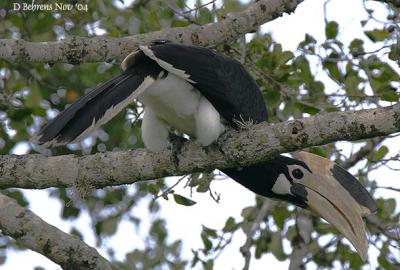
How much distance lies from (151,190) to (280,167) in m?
0.70

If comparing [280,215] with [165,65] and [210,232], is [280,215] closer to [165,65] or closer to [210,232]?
[210,232]

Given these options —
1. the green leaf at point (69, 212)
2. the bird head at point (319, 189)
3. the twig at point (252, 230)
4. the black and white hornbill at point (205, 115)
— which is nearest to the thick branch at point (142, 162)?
the black and white hornbill at point (205, 115)

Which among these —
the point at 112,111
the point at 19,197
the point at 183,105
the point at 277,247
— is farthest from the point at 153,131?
the point at 277,247

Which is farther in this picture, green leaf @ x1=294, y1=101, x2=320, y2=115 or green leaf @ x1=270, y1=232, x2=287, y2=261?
green leaf @ x1=270, y1=232, x2=287, y2=261

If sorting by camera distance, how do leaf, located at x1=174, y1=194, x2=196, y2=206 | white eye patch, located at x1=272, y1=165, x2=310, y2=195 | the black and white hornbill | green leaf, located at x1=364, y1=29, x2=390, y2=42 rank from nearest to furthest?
the black and white hornbill
white eye patch, located at x1=272, y1=165, x2=310, y2=195
leaf, located at x1=174, y1=194, x2=196, y2=206
green leaf, located at x1=364, y1=29, x2=390, y2=42

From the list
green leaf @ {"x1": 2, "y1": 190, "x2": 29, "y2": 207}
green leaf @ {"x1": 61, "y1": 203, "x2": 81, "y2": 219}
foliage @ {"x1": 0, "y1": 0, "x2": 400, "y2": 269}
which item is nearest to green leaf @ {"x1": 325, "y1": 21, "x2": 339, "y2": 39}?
foliage @ {"x1": 0, "y1": 0, "x2": 400, "y2": 269}

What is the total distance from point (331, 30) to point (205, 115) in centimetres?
122

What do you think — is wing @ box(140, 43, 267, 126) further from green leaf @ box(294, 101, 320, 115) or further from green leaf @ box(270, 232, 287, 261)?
green leaf @ box(270, 232, 287, 261)

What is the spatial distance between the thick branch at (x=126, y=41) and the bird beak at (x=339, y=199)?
0.78 m

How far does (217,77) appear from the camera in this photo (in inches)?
147

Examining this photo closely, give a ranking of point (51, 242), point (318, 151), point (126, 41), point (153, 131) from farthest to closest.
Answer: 1. point (318, 151)
2. point (153, 131)
3. point (126, 41)
4. point (51, 242)

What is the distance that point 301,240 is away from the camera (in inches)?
188

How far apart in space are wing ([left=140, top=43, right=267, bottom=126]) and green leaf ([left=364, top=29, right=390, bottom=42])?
828mm

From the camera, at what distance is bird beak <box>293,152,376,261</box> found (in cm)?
399
